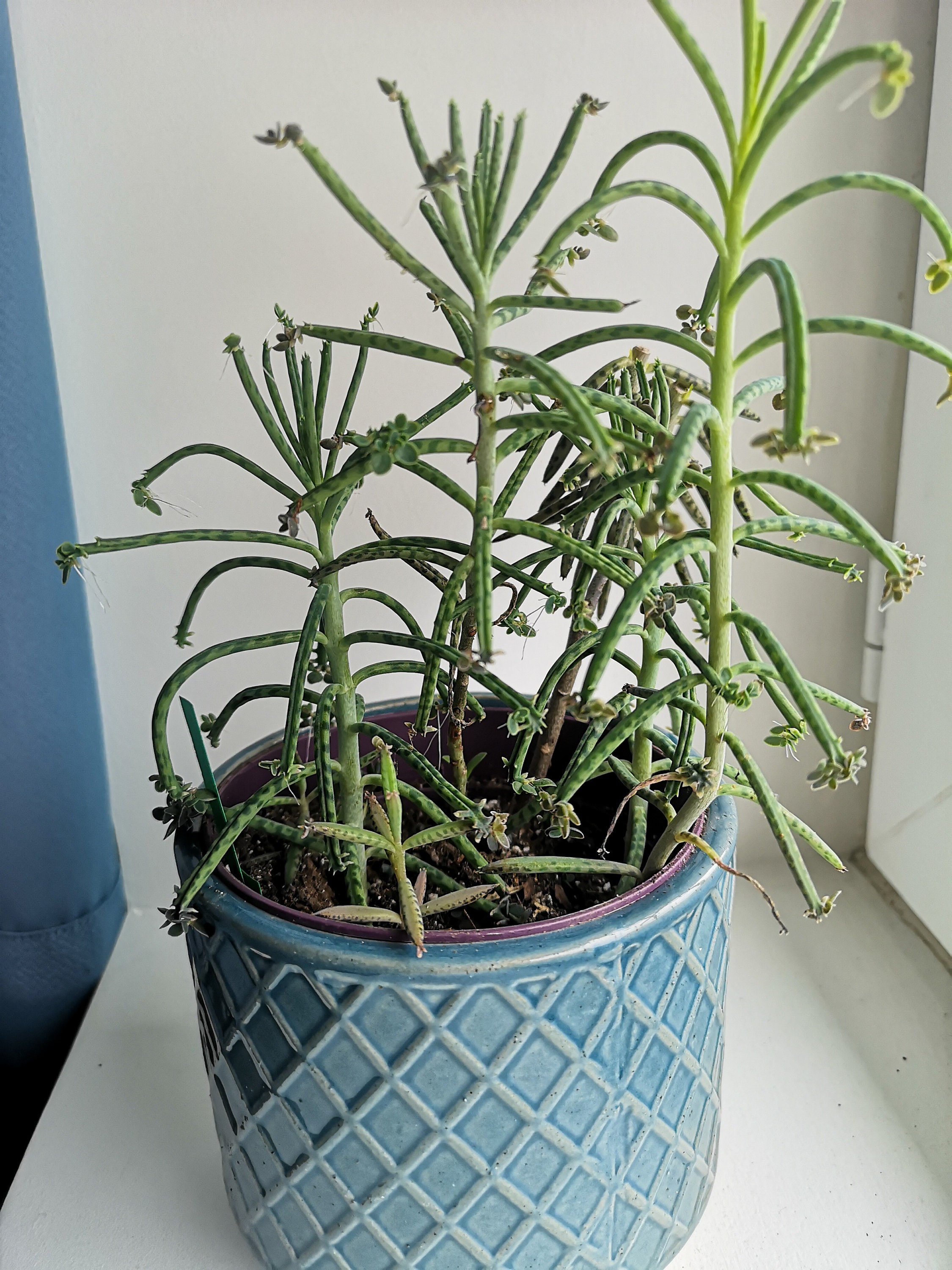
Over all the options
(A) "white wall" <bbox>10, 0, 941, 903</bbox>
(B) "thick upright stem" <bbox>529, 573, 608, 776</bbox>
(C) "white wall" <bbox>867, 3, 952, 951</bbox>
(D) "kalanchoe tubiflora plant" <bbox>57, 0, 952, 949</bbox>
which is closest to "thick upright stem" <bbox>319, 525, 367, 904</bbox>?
(D) "kalanchoe tubiflora plant" <bbox>57, 0, 952, 949</bbox>

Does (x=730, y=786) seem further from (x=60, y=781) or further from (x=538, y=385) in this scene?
(x=60, y=781)

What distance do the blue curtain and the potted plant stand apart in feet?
0.89

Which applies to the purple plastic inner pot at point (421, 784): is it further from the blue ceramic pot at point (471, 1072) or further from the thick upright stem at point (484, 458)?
the thick upright stem at point (484, 458)

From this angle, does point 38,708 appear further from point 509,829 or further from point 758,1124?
point 758,1124

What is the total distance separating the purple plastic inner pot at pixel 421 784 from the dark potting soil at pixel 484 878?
1.2 inches

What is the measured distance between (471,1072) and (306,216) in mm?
614

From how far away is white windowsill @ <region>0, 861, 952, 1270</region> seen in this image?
2.14ft

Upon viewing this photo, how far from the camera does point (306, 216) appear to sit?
29.8 inches

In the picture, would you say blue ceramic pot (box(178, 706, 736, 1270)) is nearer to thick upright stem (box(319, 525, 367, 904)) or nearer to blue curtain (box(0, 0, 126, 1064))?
thick upright stem (box(319, 525, 367, 904))

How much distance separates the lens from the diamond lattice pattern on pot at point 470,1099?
462mm

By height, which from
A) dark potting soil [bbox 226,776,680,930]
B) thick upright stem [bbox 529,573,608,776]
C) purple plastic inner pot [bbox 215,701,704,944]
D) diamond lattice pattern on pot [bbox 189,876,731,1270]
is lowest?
diamond lattice pattern on pot [bbox 189,876,731,1270]

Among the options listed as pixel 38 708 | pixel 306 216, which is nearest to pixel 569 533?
pixel 306 216

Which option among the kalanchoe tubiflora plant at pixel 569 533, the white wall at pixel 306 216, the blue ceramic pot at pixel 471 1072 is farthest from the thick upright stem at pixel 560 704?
the white wall at pixel 306 216

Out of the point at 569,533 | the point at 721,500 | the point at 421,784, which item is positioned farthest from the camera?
the point at 421,784
